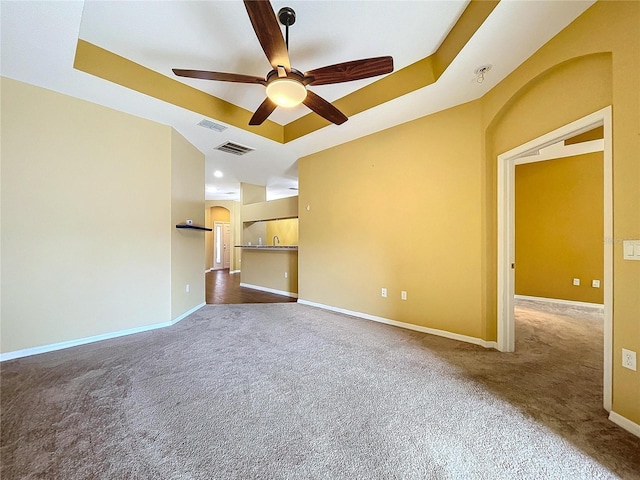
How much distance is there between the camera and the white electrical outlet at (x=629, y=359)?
1.37 metres

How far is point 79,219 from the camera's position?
8.82ft

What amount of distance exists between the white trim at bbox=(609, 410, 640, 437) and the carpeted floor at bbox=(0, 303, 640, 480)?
4 cm

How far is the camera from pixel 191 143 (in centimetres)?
382

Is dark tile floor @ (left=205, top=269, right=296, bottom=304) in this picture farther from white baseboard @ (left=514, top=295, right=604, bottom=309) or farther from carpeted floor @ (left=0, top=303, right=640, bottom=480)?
white baseboard @ (left=514, top=295, right=604, bottom=309)

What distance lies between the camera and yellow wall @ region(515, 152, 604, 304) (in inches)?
165

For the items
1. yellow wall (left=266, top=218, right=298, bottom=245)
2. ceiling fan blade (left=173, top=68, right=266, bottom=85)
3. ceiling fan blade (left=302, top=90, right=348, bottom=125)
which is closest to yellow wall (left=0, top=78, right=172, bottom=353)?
ceiling fan blade (left=173, top=68, right=266, bottom=85)

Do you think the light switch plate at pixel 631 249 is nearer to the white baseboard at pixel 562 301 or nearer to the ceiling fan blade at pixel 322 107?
the ceiling fan blade at pixel 322 107

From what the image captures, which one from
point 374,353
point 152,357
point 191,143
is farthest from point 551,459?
point 191,143

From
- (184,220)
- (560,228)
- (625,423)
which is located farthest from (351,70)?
(560,228)

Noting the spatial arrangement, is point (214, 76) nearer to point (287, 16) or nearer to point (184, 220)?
point (287, 16)

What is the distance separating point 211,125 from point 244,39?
1.36m

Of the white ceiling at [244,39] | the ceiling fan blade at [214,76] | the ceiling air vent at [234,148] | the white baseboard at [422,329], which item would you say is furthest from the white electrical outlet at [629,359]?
the ceiling air vent at [234,148]

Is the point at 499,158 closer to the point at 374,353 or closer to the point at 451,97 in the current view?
the point at 451,97

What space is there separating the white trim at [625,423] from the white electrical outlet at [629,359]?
0.31 metres
